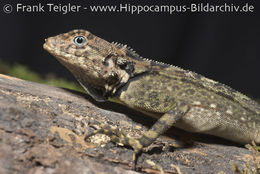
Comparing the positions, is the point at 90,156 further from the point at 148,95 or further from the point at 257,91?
the point at 257,91

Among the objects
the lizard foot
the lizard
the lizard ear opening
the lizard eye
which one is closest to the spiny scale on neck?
the lizard

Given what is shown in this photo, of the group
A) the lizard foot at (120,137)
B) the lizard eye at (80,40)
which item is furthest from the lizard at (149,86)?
the lizard foot at (120,137)

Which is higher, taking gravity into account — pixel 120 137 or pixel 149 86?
pixel 149 86

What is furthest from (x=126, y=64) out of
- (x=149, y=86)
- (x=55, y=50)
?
(x=55, y=50)

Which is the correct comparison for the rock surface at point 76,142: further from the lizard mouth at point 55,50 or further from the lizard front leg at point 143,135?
the lizard mouth at point 55,50

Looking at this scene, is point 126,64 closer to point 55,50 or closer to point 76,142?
point 55,50
